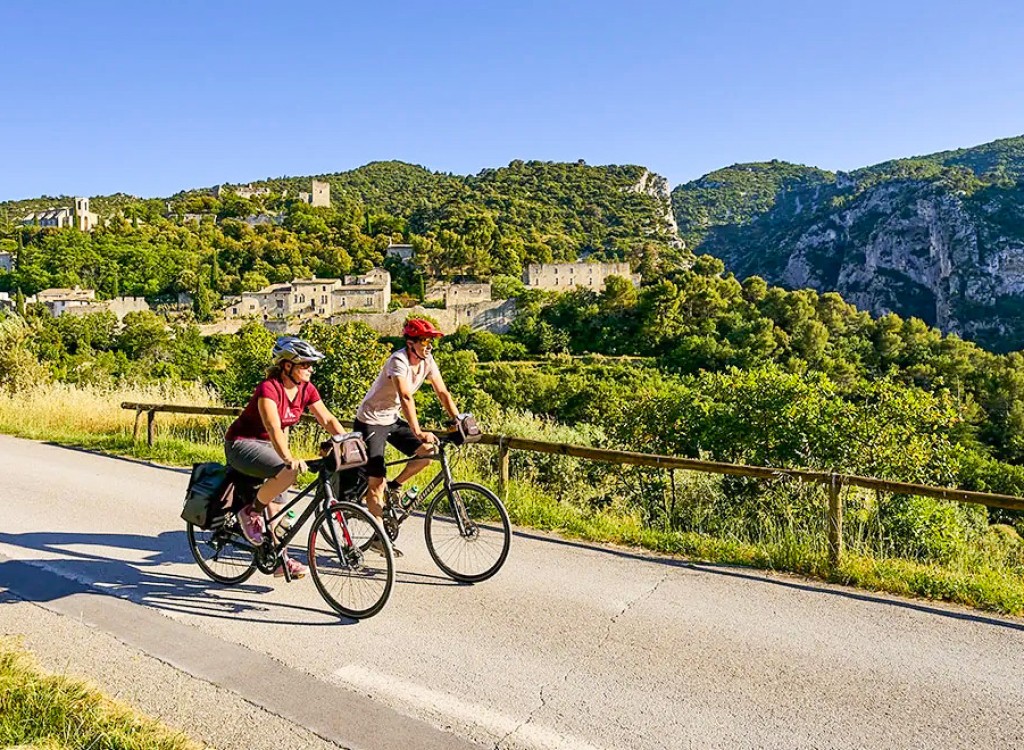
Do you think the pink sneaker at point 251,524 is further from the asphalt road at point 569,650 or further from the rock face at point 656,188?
the rock face at point 656,188

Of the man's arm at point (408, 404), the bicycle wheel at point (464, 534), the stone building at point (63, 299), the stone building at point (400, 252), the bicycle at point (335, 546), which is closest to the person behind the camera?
the bicycle at point (335, 546)

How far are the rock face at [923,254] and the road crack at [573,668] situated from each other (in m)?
77.3

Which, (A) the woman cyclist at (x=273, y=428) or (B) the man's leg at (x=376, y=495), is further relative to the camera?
(B) the man's leg at (x=376, y=495)

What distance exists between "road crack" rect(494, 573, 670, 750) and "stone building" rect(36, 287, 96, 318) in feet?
258

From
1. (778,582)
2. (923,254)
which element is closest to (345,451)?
(778,582)

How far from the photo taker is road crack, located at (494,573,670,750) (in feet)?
9.53

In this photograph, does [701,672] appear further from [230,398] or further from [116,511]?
[230,398]

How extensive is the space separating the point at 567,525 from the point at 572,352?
176 ft

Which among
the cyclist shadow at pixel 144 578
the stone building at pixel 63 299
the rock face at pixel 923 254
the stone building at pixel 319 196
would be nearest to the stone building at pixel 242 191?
the stone building at pixel 319 196

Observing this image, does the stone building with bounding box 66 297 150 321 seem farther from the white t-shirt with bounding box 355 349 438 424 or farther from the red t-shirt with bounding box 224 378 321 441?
the red t-shirt with bounding box 224 378 321 441

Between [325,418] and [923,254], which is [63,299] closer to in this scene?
[325,418]

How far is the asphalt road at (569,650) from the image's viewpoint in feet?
9.66

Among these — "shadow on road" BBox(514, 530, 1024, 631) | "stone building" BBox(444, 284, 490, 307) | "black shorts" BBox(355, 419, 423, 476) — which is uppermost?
"stone building" BBox(444, 284, 490, 307)

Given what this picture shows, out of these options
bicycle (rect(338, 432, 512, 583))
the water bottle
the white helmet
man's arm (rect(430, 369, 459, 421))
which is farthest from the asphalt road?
the white helmet
